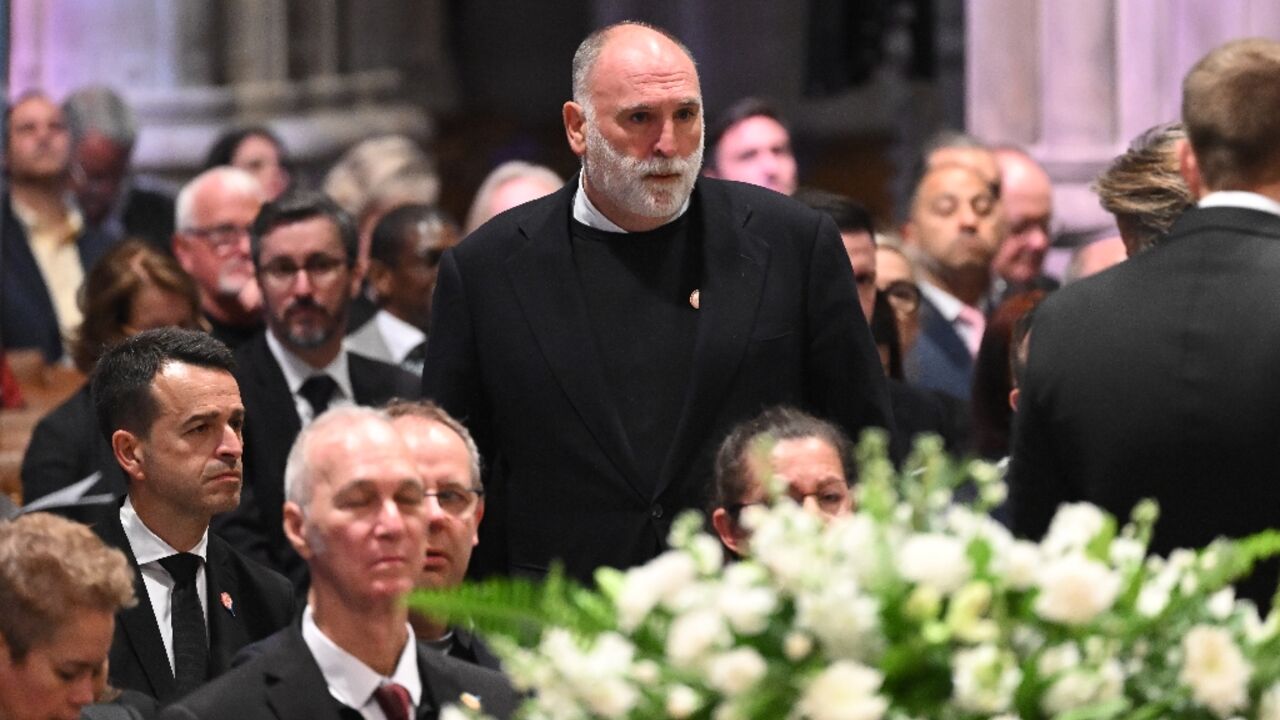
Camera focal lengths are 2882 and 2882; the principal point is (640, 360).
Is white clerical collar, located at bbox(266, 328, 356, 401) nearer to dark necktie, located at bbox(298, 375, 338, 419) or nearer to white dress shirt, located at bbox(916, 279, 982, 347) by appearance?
dark necktie, located at bbox(298, 375, 338, 419)

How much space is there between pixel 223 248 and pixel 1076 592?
5.32 m

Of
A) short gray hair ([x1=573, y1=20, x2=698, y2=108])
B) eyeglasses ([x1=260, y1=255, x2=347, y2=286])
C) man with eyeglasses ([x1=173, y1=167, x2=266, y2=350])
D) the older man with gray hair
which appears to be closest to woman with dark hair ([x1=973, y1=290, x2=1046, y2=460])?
short gray hair ([x1=573, y1=20, x2=698, y2=108])

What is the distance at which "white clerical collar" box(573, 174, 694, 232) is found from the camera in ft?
18.3

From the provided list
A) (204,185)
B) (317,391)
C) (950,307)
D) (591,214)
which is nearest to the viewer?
(591,214)

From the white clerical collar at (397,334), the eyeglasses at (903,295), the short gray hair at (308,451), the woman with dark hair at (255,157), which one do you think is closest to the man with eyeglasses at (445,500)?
the short gray hair at (308,451)


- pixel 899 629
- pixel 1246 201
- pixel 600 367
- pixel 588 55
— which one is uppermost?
pixel 588 55

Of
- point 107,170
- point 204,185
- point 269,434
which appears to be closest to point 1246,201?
point 269,434

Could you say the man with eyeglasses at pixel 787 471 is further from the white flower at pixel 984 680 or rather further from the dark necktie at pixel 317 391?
the dark necktie at pixel 317 391

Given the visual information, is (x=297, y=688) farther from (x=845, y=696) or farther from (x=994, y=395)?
(x=994, y=395)

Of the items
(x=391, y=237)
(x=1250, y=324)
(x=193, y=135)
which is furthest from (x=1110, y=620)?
(x=193, y=135)

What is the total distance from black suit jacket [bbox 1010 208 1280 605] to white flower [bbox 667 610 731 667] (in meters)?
1.33

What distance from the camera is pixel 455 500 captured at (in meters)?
5.05

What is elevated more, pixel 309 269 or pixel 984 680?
pixel 984 680

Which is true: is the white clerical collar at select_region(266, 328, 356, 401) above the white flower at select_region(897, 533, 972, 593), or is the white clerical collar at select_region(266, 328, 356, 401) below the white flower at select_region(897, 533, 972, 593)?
below
